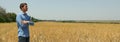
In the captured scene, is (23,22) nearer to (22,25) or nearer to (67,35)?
(22,25)

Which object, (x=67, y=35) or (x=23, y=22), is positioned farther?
(x=67, y=35)

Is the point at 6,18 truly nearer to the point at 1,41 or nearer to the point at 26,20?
the point at 1,41

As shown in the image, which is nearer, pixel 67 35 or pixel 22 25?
pixel 22 25

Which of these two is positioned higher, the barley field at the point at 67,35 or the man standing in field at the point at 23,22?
the man standing in field at the point at 23,22

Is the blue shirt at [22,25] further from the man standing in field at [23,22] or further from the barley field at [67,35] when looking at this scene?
the barley field at [67,35]

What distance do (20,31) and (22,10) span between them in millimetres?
417

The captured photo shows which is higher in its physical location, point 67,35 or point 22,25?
point 22,25

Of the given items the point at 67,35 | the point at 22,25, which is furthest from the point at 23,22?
the point at 67,35

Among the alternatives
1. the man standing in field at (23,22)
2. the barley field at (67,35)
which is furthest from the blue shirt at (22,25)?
the barley field at (67,35)

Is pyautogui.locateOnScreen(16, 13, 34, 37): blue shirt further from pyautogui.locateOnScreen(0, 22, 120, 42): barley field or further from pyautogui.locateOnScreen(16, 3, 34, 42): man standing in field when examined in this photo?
pyautogui.locateOnScreen(0, 22, 120, 42): barley field

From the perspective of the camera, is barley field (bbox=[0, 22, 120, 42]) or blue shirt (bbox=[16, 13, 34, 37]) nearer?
blue shirt (bbox=[16, 13, 34, 37])

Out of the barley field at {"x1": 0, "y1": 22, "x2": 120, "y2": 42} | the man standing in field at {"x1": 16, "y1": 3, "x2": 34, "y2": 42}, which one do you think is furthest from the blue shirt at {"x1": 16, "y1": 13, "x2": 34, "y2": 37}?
the barley field at {"x1": 0, "y1": 22, "x2": 120, "y2": 42}

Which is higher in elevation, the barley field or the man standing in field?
the man standing in field

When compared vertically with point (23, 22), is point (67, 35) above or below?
below
